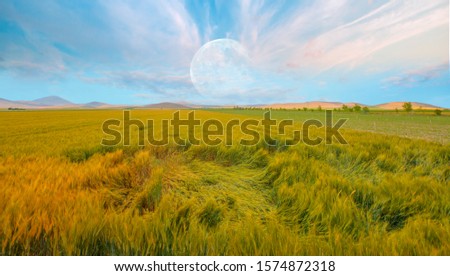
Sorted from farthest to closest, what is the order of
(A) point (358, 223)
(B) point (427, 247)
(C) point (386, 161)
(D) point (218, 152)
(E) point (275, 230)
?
(D) point (218, 152) → (C) point (386, 161) → (A) point (358, 223) → (E) point (275, 230) → (B) point (427, 247)

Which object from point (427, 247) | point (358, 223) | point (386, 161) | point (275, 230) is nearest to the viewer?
point (427, 247)

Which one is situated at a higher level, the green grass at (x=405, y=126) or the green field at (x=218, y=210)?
the green grass at (x=405, y=126)

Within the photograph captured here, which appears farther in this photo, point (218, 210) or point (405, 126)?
point (405, 126)

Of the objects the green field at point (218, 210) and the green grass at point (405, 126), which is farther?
Result: the green grass at point (405, 126)

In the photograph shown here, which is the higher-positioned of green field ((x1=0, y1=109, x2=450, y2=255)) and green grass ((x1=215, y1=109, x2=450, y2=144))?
green grass ((x1=215, y1=109, x2=450, y2=144))

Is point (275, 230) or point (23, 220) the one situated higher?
point (23, 220)

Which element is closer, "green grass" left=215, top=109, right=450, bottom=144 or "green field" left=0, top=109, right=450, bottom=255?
"green field" left=0, top=109, right=450, bottom=255

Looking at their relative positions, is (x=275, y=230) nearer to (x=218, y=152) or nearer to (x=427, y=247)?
(x=427, y=247)

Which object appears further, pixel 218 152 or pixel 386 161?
pixel 218 152

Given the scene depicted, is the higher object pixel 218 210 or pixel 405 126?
pixel 405 126
